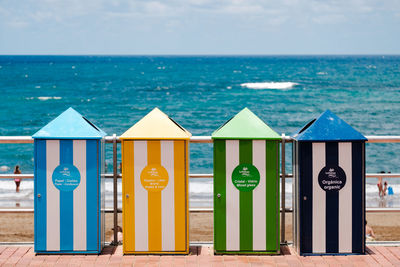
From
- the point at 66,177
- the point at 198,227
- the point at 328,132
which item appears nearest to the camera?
the point at 328,132

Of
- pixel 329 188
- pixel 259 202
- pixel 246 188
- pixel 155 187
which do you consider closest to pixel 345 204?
pixel 329 188

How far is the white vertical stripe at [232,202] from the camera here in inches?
213

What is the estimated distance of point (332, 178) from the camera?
17.8ft

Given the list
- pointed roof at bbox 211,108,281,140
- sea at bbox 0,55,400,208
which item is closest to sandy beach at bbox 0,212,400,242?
sea at bbox 0,55,400,208

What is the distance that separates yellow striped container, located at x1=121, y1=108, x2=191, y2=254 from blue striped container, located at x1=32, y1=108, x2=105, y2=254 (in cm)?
28

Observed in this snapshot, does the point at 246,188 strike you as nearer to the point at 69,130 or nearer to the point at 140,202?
the point at 140,202

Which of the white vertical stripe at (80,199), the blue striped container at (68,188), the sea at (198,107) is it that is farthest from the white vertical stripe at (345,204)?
the sea at (198,107)

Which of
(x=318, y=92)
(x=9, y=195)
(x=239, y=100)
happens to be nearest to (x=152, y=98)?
(x=239, y=100)

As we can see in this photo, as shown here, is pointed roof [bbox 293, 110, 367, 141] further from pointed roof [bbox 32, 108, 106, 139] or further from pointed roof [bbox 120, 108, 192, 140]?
pointed roof [bbox 32, 108, 106, 139]

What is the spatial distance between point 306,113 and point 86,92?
2902 cm

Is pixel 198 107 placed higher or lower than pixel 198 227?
higher

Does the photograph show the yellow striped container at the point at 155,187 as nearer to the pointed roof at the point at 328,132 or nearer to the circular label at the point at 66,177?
the circular label at the point at 66,177

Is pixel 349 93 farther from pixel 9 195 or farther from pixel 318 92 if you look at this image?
pixel 9 195

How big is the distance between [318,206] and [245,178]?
0.74 metres
